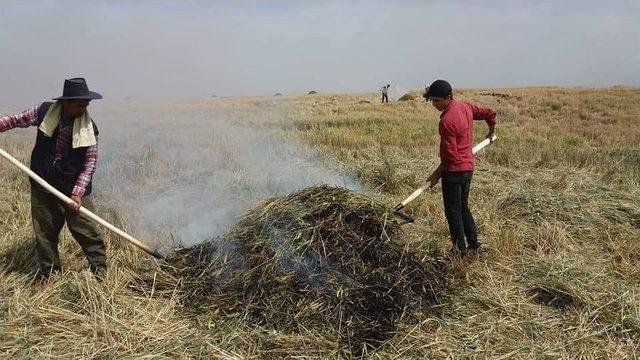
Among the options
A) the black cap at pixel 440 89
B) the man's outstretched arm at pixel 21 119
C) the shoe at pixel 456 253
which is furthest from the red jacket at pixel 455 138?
the man's outstretched arm at pixel 21 119

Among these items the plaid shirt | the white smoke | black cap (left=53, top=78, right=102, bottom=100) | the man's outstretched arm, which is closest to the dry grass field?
the white smoke

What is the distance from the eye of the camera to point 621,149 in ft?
29.0

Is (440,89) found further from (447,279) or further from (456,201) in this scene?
(447,279)

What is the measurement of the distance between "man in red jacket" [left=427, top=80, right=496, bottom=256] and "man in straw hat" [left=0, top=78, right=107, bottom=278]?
106 inches

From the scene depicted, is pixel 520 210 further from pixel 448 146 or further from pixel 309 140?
pixel 309 140

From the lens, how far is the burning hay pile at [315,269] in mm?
3390

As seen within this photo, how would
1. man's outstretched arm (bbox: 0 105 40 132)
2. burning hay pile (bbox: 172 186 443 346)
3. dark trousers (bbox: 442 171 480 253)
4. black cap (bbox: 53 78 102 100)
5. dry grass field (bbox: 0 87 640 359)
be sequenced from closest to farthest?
dry grass field (bbox: 0 87 640 359), burning hay pile (bbox: 172 186 443 346), black cap (bbox: 53 78 102 100), man's outstretched arm (bbox: 0 105 40 132), dark trousers (bbox: 442 171 480 253)

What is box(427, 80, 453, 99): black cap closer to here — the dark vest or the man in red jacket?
the man in red jacket

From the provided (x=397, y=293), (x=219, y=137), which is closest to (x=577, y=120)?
(x=219, y=137)

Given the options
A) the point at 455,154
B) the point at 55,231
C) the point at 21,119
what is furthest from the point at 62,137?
the point at 455,154

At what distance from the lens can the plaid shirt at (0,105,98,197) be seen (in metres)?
3.71

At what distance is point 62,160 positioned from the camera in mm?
3770

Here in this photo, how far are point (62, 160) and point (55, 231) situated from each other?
601 mm

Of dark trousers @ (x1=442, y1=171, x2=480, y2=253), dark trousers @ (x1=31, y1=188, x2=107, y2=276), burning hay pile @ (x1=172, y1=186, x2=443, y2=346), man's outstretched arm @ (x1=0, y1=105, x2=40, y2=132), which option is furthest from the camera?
dark trousers @ (x1=442, y1=171, x2=480, y2=253)
